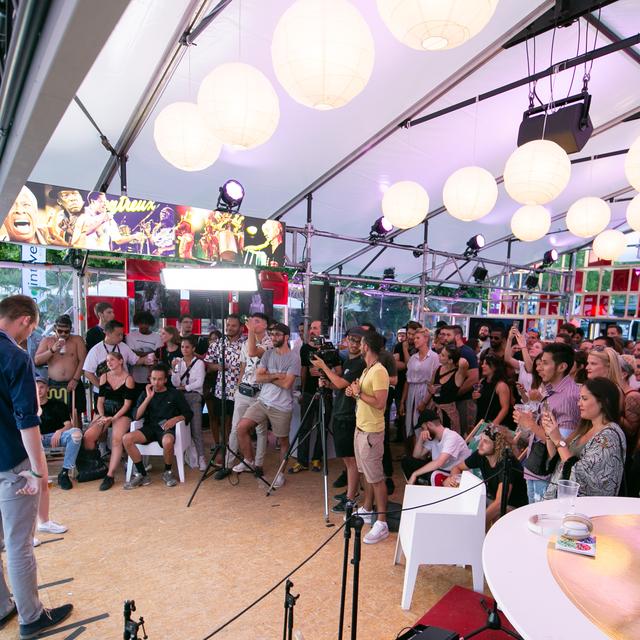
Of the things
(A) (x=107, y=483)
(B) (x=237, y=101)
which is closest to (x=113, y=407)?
(A) (x=107, y=483)

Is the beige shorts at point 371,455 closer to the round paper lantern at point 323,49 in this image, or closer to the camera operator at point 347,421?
the camera operator at point 347,421

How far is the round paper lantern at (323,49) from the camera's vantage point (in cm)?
163

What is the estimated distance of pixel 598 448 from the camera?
78.5 inches

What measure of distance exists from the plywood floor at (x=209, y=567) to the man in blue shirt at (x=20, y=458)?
0.29 metres

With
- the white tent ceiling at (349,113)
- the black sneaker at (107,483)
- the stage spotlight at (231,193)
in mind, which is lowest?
the black sneaker at (107,483)

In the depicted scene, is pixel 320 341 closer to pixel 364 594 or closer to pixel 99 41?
pixel 364 594

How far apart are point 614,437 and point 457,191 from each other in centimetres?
224

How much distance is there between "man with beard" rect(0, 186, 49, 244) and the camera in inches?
152

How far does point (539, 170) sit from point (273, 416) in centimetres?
286

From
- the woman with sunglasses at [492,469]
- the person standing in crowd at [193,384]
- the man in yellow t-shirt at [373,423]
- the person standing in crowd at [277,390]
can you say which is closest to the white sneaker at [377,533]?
the man in yellow t-shirt at [373,423]

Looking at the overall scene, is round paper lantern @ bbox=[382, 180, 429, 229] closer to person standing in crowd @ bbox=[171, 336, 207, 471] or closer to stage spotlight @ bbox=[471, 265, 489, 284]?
person standing in crowd @ bbox=[171, 336, 207, 471]

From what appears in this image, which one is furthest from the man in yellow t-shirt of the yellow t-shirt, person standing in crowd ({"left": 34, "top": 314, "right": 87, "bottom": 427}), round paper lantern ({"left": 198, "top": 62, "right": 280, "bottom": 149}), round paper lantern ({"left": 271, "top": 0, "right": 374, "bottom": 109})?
person standing in crowd ({"left": 34, "top": 314, "right": 87, "bottom": 427})

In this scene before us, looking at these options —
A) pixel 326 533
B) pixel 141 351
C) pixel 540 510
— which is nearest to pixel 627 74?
pixel 540 510

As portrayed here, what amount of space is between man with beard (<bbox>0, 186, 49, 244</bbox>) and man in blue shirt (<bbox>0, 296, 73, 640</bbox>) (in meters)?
2.41
